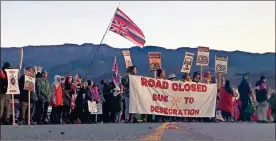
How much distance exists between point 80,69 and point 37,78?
4547cm

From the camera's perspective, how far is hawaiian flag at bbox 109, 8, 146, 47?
23.4 meters

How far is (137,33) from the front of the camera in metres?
23.8

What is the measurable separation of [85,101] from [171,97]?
3039 millimetres

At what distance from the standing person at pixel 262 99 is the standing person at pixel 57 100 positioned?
8669mm

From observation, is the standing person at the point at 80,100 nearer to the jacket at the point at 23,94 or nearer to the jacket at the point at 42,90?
the jacket at the point at 42,90

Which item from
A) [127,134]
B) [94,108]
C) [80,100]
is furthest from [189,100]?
[127,134]

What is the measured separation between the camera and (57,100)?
19.1 m

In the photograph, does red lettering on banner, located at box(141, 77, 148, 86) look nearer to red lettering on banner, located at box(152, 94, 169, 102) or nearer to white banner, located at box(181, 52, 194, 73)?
red lettering on banner, located at box(152, 94, 169, 102)

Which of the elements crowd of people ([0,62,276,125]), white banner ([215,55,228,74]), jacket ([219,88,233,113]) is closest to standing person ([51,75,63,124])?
crowd of people ([0,62,276,125])

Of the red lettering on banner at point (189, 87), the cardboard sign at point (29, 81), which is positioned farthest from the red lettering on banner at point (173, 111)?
the cardboard sign at point (29, 81)

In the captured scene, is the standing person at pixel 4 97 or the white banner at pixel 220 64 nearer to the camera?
the standing person at pixel 4 97

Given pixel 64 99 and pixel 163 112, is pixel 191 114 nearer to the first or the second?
pixel 163 112

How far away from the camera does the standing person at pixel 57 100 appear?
62.8ft

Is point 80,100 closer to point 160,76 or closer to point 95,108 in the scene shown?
point 95,108
